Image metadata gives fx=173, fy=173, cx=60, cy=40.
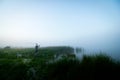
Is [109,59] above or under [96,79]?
above

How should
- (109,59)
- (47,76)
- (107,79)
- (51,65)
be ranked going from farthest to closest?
(51,65), (47,76), (109,59), (107,79)

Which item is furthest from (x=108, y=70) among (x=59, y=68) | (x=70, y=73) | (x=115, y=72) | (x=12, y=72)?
(x=12, y=72)

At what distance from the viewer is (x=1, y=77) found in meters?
6.64

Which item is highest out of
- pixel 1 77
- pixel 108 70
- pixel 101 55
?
pixel 101 55

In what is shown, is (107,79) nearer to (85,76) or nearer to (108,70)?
(108,70)

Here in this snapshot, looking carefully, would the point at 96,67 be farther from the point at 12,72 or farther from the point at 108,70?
the point at 12,72

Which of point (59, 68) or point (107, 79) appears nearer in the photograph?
point (107, 79)

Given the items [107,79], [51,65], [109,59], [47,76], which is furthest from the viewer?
[51,65]

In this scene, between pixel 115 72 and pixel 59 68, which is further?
pixel 59 68

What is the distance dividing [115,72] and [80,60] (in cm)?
140

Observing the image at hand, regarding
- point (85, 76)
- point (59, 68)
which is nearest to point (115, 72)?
point (85, 76)

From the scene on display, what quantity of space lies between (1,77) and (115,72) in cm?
420

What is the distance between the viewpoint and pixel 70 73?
5.61 m

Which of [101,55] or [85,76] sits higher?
[101,55]
